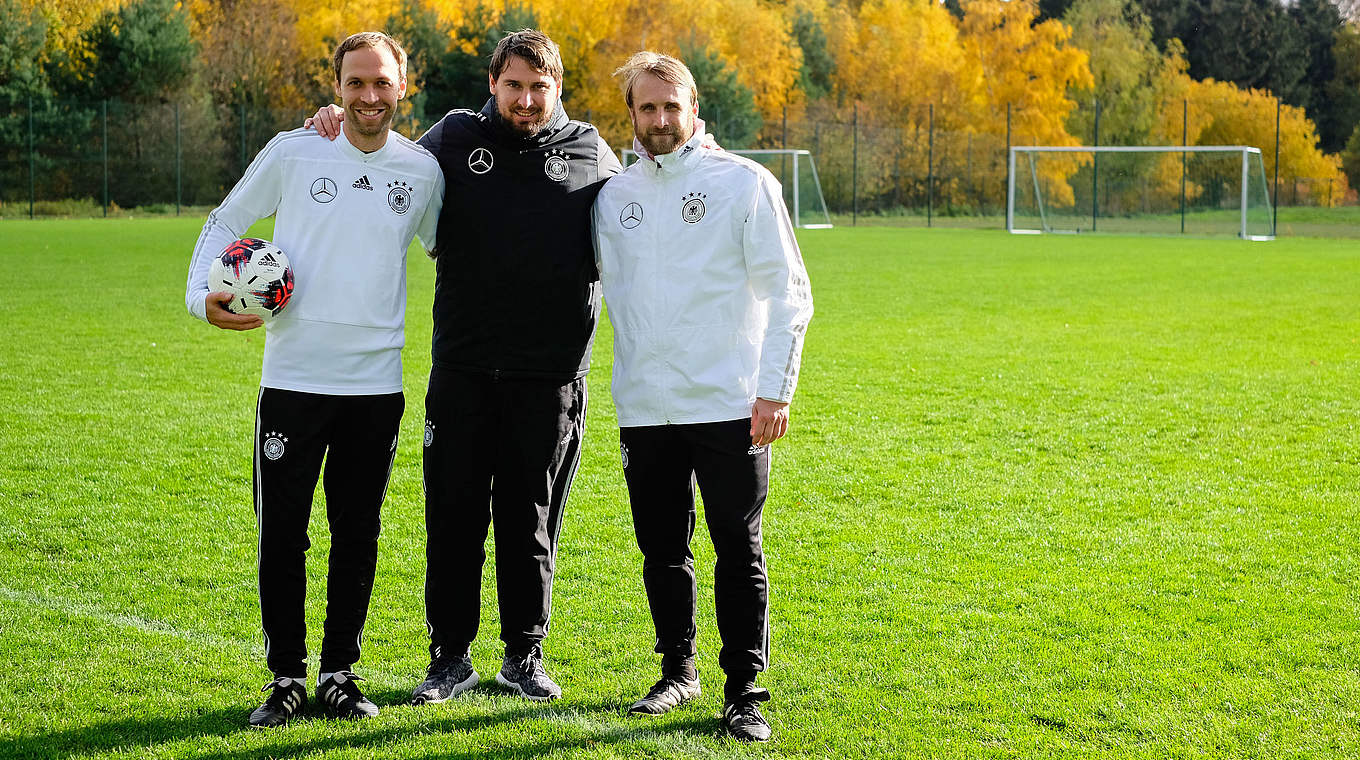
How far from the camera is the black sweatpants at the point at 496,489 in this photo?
11.9 ft

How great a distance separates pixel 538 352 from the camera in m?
3.59

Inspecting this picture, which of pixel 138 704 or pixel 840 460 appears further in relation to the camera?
pixel 840 460

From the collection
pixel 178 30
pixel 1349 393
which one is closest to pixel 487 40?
pixel 178 30

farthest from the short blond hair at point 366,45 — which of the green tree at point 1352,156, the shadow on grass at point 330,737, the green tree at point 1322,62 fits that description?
the green tree at point 1322,62

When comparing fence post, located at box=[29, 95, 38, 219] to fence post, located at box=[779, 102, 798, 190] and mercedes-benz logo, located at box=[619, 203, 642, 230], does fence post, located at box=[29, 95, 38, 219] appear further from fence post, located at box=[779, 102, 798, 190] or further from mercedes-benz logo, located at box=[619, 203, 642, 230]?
mercedes-benz logo, located at box=[619, 203, 642, 230]

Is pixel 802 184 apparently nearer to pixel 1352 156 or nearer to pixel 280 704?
pixel 1352 156

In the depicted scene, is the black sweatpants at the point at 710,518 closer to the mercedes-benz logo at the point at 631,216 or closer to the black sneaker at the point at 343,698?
the mercedes-benz logo at the point at 631,216

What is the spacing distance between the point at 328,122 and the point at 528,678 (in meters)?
1.71

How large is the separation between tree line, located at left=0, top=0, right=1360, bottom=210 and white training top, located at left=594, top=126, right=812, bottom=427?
31.9m

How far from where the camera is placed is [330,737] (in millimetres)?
3371

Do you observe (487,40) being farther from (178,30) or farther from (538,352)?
(538,352)

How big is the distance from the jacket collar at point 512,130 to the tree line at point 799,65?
31845 millimetres

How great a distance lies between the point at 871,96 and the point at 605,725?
2038 inches

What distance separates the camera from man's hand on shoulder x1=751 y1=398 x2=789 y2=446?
337 cm
